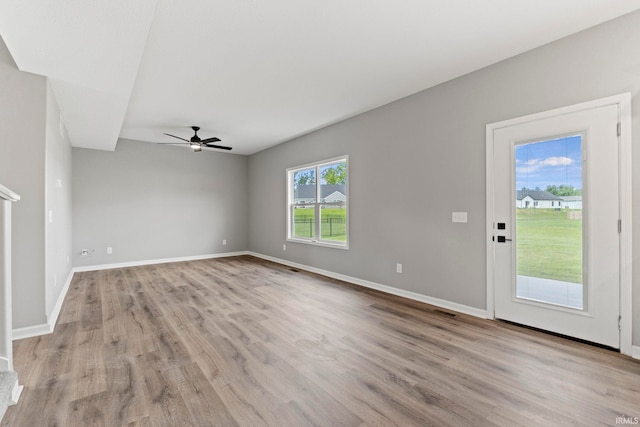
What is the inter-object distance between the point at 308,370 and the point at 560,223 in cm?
258

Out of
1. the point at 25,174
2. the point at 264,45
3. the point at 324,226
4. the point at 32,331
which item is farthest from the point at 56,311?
the point at 324,226

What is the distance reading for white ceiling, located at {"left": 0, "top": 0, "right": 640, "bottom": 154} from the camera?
7.11 ft

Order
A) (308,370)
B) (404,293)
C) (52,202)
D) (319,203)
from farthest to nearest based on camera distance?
1. (319,203)
2. (404,293)
3. (52,202)
4. (308,370)

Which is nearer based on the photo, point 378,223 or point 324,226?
point 378,223

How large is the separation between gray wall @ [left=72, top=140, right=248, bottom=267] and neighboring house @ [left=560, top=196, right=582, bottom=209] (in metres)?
6.75

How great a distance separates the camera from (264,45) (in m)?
2.73

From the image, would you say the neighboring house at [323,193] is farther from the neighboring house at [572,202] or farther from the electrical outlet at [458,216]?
the neighboring house at [572,202]

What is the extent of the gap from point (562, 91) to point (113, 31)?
3.72 meters

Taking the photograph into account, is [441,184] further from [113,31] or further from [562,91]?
[113,31]

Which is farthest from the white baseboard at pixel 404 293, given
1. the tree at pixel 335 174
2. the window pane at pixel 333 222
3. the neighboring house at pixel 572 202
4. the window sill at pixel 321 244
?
the tree at pixel 335 174

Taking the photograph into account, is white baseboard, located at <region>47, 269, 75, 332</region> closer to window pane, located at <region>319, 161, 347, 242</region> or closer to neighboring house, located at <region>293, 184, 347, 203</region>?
window pane, located at <region>319, 161, 347, 242</region>

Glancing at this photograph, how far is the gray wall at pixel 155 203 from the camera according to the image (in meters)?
5.96

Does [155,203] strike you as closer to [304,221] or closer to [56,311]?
[304,221]

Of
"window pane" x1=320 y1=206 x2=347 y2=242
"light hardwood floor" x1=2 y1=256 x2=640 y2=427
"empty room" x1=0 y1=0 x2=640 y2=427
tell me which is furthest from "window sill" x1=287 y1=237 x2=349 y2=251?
"light hardwood floor" x1=2 y1=256 x2=640 y2=427
